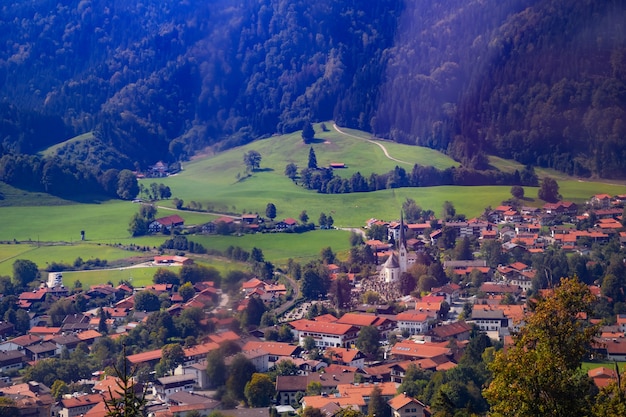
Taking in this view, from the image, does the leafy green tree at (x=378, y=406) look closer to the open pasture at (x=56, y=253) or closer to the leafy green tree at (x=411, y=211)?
the open pasture at (x=56, y=253)

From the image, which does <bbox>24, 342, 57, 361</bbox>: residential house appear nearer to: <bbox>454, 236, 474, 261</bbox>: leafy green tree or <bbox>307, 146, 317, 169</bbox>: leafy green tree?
<bbox>454, 236, 474, 261</bbox>: leafy green tree

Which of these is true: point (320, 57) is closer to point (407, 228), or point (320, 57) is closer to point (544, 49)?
point (544, 49)

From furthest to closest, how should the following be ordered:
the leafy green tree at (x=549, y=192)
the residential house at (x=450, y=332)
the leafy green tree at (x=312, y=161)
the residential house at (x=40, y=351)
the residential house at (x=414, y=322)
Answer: the leafy green tree at (x=312, y=161) < the leafy green tree at (x=549, y=192) < the residential house at (x=414, y=322) < the residential house at (x=40, y=351) < the residential house at (x=450, y=332)

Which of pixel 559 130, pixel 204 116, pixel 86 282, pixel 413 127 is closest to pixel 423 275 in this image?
pixel 86 282

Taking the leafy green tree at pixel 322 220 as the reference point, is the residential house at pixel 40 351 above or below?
below

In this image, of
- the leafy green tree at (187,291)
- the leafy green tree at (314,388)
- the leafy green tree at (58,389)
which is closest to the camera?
the leafy green tree at (314,388)

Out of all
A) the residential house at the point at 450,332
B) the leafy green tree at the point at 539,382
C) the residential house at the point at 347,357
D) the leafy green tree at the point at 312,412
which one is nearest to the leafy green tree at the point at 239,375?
the leafy green tree at the point at 312,412
